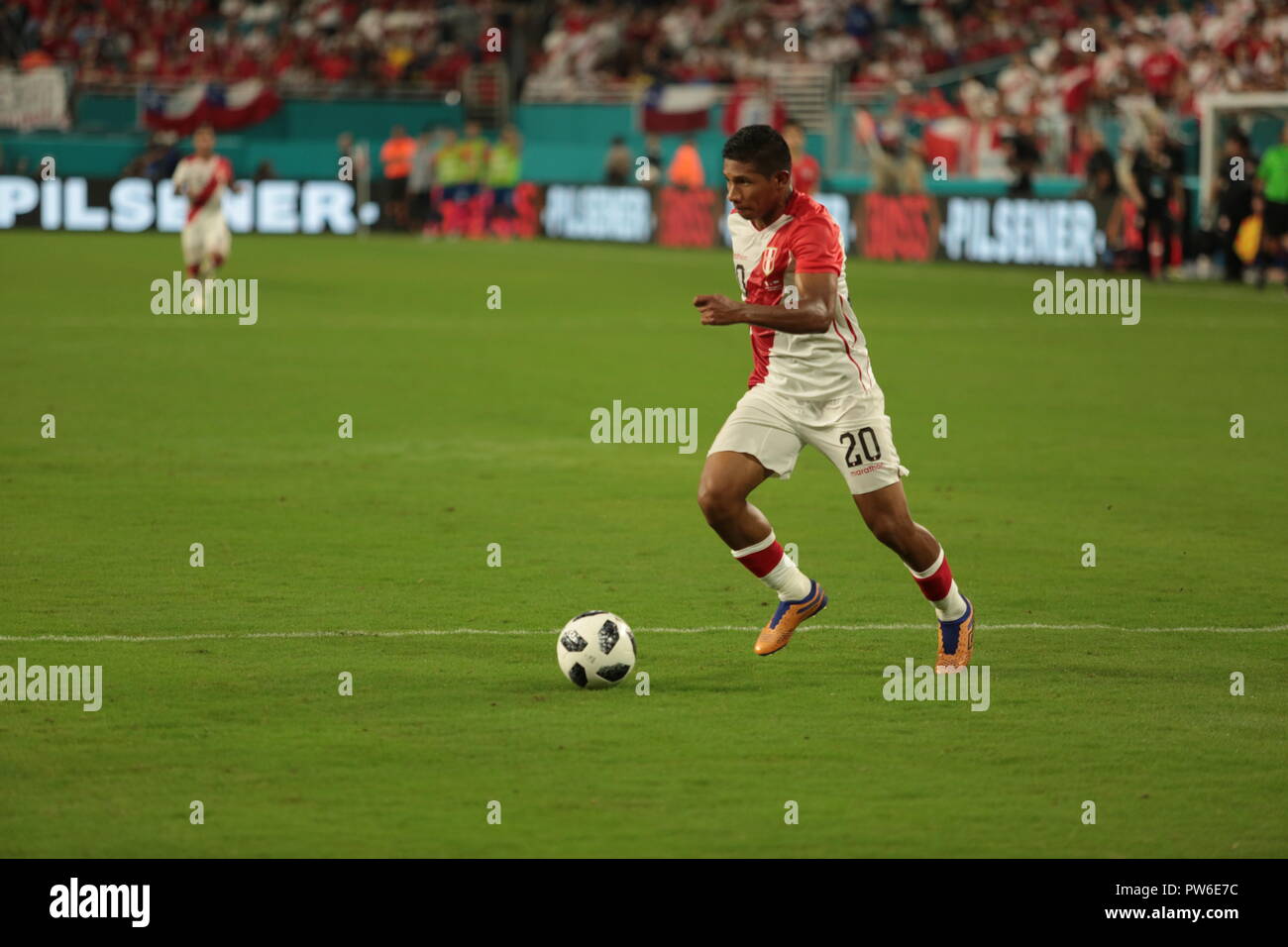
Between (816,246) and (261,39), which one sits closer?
(816,246)

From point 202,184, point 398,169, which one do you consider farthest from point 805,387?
point 398,169

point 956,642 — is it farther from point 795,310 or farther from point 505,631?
point 505,631

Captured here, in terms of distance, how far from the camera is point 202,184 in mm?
23625

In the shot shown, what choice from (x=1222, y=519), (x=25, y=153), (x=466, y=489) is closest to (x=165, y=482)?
(x=466, y=489)

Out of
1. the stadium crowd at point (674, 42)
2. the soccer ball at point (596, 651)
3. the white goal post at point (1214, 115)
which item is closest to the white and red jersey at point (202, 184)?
the white goal post at point (1214, 115)

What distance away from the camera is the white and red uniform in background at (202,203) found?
23.5 m

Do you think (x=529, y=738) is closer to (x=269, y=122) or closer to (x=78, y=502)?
(x=78, y=502)

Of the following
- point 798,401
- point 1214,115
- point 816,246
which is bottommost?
point 798,401

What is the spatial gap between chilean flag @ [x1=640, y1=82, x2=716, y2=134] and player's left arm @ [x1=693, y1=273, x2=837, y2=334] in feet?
111

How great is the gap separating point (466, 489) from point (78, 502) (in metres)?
2.36

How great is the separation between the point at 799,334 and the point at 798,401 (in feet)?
1.15

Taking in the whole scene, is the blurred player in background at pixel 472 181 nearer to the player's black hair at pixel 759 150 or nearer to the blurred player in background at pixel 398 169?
the blurred player in background at pixel 398 169

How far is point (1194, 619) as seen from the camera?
882 cm

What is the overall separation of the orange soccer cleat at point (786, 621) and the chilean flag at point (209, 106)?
127 feet
